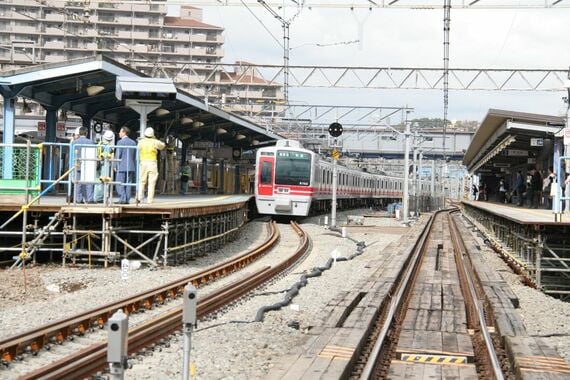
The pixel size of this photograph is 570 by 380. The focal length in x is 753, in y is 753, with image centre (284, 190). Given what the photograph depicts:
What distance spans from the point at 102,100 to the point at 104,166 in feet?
24.0

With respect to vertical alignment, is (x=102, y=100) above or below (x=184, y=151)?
above

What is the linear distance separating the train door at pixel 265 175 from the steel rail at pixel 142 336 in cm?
1570

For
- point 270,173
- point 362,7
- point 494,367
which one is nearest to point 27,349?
point 494,367

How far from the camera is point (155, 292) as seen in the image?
9578 millimetres

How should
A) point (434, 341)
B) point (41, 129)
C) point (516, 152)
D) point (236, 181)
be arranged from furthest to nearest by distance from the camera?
point (236, 181), point (516, 152), point (41, 129), point (434, 341)

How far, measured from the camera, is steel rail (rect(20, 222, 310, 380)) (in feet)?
18.4

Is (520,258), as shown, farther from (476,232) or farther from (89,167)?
(476,232)

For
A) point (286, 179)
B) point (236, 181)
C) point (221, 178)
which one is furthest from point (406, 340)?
point (236, 181)

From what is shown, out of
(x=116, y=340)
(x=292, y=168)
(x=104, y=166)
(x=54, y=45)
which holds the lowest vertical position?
(x=116, y=340)

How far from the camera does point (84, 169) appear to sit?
12875 millimetres

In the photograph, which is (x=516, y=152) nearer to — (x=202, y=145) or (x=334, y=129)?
(x=334, y=129)

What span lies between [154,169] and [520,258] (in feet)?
25.2

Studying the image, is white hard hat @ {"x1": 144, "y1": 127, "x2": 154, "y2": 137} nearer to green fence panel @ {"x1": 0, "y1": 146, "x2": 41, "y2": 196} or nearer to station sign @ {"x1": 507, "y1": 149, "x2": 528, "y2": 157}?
green fence panel @ {"x1": 0, "y1": 146, "x2": 41, "y2": 196}

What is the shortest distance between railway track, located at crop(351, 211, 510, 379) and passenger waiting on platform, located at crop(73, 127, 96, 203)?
5487 millimetres
